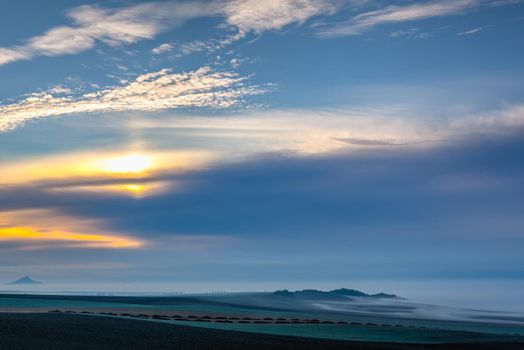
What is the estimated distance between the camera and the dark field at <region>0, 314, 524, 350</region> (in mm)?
30781

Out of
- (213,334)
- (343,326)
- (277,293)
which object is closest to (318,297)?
(277,293)

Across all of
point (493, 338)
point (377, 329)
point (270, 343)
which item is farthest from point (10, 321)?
point (493, 338)

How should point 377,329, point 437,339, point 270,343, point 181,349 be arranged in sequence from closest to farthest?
point 181,349 → point 270,343 → point 437,339 → point 377,329

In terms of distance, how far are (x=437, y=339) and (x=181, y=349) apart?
19519 millimetres

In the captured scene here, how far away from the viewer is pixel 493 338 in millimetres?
46750

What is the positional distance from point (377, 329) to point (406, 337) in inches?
203

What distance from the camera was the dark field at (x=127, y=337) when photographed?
101ft

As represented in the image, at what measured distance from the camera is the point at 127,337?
3388cm

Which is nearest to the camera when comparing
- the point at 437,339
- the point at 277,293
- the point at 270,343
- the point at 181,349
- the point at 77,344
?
the point at 77,344

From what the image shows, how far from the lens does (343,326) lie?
174 ft

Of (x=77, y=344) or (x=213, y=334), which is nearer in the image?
(x=77, y=344)

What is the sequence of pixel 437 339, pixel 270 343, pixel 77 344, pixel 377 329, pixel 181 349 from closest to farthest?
pixel 77 344
pixel 181 349
pixel 270 343
pixel 437 339
pixel 377 329

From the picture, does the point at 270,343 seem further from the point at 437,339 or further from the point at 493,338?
the point at 493,338

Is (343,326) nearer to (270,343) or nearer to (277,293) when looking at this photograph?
(270,343)
